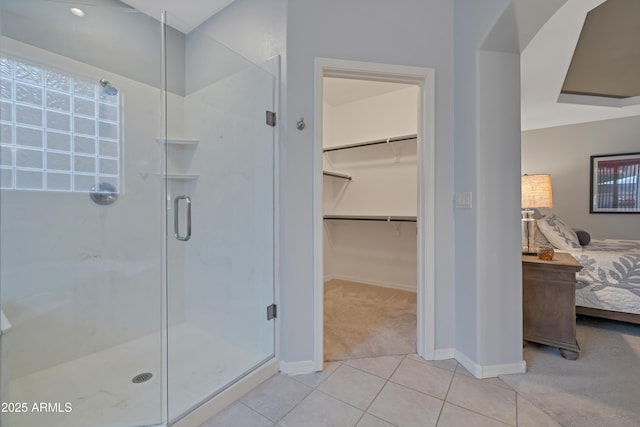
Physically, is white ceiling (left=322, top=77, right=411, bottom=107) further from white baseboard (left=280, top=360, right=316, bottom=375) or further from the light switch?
white baseboard (left=280, top=360, right=316, bottom=375)

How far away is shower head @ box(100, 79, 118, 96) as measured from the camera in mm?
1945

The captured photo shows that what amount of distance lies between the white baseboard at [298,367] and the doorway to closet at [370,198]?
92 cm

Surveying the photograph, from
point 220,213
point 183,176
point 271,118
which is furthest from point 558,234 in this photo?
point 183,176

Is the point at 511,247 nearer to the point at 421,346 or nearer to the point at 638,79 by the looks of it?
the point at 421,346

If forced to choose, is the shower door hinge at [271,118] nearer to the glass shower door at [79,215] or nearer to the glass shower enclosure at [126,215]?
the glass shower enclosure at [126,215]

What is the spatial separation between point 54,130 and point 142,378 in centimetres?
165

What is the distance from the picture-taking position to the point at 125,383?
61.6 inches

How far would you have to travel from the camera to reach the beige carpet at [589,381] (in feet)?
4.49

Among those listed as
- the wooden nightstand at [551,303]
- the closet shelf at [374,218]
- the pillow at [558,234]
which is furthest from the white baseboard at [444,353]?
the pillow at [558,234]

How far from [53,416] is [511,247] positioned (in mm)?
2670

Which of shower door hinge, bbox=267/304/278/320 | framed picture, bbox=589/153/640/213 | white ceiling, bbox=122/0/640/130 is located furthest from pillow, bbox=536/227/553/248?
shower door hinge, bbox=267/304/278/320

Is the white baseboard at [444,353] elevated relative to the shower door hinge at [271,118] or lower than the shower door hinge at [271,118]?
lower

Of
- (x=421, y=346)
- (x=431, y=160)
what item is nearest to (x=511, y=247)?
(x=431, y=160)

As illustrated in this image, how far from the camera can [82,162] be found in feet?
6.09
